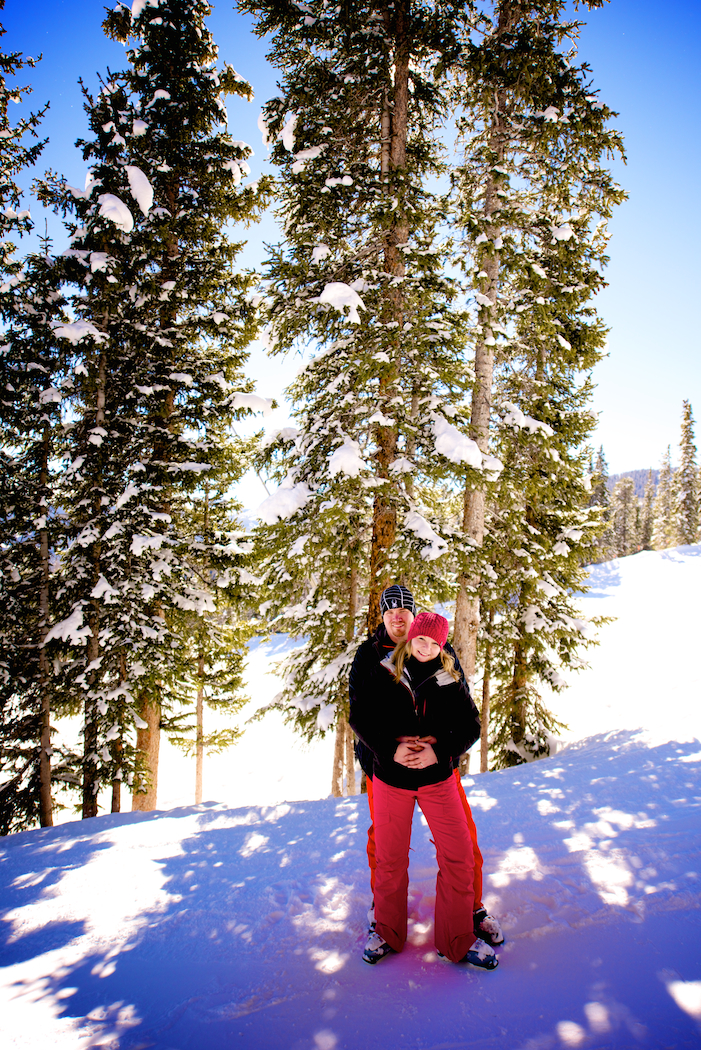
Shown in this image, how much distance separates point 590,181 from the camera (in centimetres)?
837

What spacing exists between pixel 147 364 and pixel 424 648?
31.9ft

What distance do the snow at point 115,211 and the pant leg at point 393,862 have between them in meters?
10.6

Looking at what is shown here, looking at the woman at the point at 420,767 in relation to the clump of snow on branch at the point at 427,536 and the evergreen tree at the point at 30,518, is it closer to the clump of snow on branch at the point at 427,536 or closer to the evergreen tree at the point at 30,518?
the clump of snow on branch at the point at 427,536

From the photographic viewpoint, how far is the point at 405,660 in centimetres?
315

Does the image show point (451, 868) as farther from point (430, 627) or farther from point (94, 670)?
point (94, 670)

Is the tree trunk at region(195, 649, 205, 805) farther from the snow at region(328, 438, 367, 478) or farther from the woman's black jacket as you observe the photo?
the woman's black jacket

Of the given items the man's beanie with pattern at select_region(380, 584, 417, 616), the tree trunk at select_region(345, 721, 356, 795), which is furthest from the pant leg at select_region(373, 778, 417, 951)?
the tree trunk at select_region(345, 721, 356, 795)

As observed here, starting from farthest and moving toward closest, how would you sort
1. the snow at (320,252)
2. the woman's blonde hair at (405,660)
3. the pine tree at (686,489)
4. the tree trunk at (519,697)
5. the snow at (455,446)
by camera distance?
the pine tree at (686,489) < the tree trunk at (519,697) < the snow at (320,252) < the snow at (455,446) < the woman's blonde hair at (405,660)

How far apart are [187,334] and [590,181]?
28.4 feet

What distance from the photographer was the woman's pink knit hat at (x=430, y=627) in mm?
3076

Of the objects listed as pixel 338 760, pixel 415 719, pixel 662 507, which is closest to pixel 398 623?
pixel 415 719

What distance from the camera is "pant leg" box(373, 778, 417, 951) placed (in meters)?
3.11

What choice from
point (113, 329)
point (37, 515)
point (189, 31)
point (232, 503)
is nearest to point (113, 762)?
point (37, 515)

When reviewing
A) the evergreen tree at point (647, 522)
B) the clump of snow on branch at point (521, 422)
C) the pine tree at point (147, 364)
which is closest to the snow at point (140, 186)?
the pine tree at point (147, 364)
